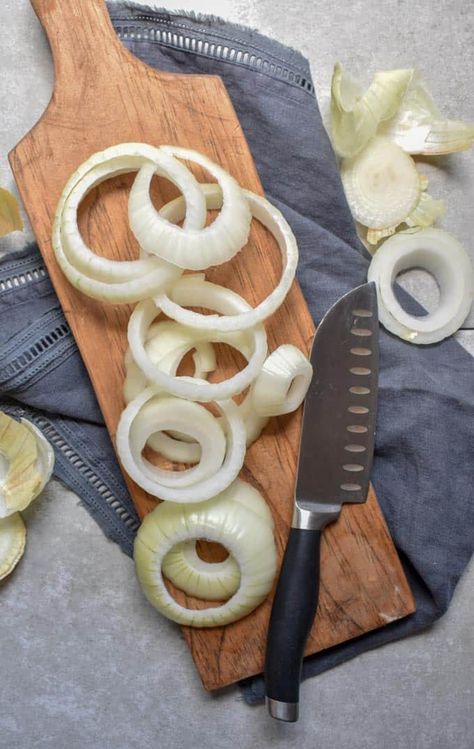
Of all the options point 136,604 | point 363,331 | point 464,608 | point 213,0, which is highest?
point 213,0

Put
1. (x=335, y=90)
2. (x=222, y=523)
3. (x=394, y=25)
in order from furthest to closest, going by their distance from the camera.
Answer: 1. (x=394, y=25)
2. (x=335, y=90)
3. (x=222, y=523)

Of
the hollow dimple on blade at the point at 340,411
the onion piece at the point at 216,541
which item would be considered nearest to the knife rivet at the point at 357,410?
the hollow dimple on blade at the point at 340,411

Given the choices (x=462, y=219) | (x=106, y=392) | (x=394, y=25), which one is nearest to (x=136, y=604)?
(x=106, y=392)

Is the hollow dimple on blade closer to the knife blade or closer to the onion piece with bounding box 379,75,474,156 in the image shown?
the knife blade

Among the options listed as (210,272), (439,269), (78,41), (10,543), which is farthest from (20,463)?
(439,269)

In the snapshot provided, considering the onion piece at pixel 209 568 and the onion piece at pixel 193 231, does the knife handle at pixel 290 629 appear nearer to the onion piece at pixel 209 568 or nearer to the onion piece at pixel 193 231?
the onion piece at pixel 209 568

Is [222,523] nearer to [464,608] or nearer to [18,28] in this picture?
[464,608]

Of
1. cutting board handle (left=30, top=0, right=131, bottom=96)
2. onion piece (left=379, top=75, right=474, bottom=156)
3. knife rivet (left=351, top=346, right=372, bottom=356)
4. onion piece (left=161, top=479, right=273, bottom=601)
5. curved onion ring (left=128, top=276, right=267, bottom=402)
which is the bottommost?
onion piece (left=161, top=479, right=273, bottom=601)

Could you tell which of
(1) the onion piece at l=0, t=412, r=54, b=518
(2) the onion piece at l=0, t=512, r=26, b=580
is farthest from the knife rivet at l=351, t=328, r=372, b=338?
(2) the onion piece at l=0, t=512, r=26, b=580
